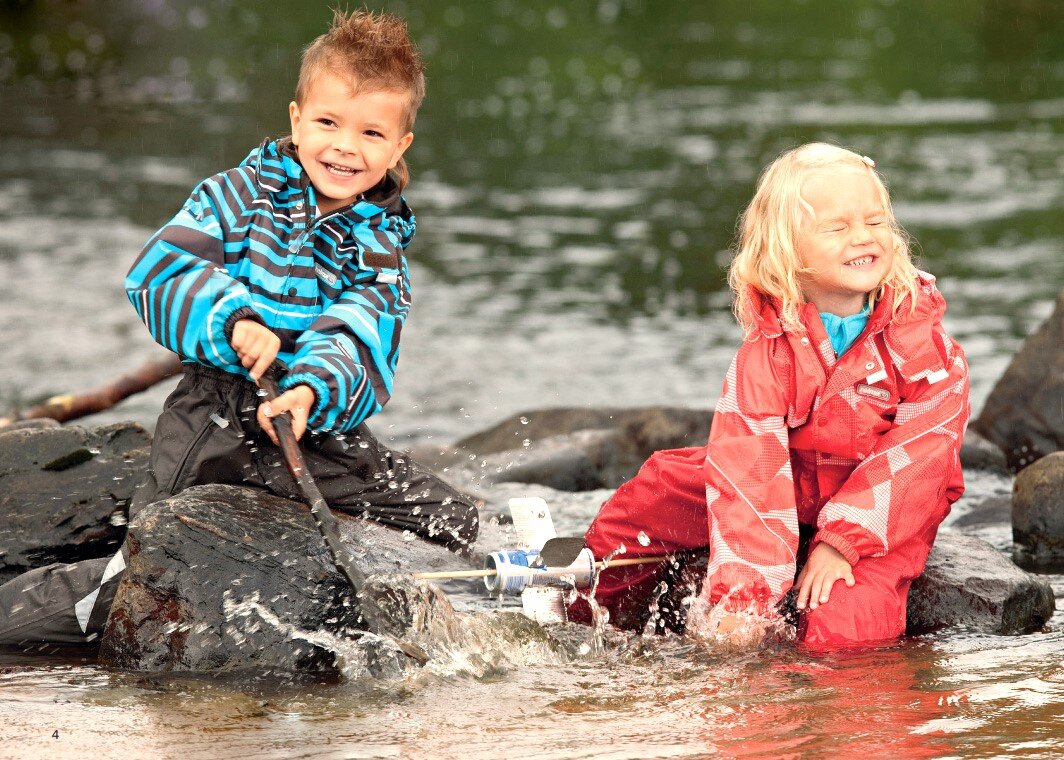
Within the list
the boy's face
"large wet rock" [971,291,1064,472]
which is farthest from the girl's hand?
"large wet rock" [971,291,1064,472]

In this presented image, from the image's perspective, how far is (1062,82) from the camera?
22.1 metres

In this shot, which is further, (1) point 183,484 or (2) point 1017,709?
(1) point 183,484

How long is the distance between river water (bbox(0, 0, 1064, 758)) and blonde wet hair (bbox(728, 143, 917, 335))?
107 cm

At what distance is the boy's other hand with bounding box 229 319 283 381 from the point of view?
14.2 feet

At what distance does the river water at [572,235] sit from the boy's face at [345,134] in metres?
1.56

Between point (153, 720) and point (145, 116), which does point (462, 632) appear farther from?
point (145, 116)

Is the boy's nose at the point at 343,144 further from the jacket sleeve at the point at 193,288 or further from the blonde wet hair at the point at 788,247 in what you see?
the blonde wet hair at the point at 788,247

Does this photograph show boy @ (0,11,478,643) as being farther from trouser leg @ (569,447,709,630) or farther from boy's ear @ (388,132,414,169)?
trouser leg @ (569,447,709,630)

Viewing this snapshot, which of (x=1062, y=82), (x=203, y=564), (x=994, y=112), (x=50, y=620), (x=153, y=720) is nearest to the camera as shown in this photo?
(x=153, y=720)

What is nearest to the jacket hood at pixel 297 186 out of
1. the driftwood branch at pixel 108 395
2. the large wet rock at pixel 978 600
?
the large wet rock at pixel 978 600

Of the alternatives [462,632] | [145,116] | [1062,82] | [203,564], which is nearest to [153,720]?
[203,564]

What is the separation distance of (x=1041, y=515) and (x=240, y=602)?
3234mm

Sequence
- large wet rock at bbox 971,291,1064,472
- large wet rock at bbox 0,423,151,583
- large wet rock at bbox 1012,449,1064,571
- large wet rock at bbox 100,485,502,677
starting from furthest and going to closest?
1. large wet rock at bbox 971,291,1064,472
2. large wet rock at bbox 1012,449,1064,571
3. large wet rock at bbox 0,423,151,583
4. large wet rock at bbox 100,485,502,677

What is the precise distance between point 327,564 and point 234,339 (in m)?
0.72
